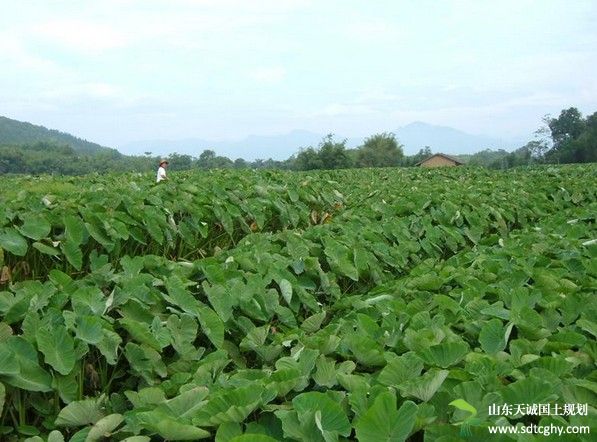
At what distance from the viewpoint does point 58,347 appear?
6.24ft

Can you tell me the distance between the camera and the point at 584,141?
49.8 metres

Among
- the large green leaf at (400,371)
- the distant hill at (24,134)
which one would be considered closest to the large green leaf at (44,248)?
the large green leaf at (400,371)

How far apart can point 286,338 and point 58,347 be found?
85cm

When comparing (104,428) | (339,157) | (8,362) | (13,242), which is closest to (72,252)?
(13,242)

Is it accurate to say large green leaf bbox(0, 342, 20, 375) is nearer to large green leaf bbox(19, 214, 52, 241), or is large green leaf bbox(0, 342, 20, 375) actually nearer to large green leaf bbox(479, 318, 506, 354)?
large green leaf bbox(479, 318, 506, 354)

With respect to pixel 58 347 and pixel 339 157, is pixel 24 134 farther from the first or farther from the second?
pixel 58 347

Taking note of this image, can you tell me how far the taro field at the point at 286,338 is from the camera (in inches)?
56.0

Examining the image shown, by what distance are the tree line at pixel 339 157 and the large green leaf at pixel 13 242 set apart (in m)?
34.2

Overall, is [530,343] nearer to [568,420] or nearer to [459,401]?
[568,420]

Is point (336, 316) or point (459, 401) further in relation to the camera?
point (336, 316)

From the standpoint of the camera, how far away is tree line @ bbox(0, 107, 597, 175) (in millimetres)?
44312

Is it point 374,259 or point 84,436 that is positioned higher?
point 374,259

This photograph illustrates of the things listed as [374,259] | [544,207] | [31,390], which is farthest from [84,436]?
[544,207]

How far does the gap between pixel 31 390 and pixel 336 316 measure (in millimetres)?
1548
